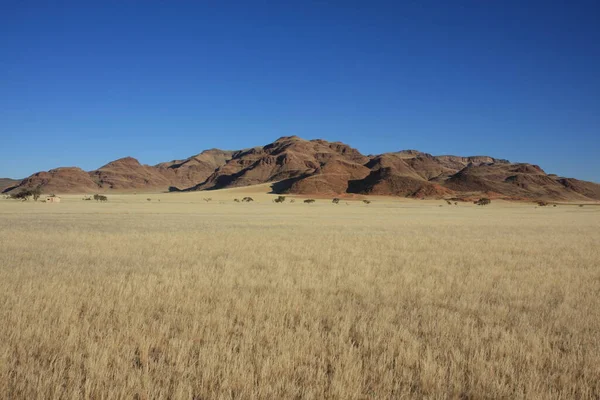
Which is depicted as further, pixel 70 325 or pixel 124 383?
pixel 70 325

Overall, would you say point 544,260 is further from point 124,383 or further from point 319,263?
point 124,383

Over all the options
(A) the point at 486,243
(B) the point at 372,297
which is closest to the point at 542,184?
(A) the point at 486,243

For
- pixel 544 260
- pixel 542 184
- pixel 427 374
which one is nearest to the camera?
pixel 427 374

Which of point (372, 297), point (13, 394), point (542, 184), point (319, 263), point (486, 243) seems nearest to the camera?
point (13, 394)

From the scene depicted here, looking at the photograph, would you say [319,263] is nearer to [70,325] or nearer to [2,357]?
[70,325]

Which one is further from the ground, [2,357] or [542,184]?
[542,184]

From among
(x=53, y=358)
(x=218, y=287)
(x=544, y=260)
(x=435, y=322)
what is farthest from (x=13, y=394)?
(x=544, y=260)

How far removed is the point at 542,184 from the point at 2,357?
227 m

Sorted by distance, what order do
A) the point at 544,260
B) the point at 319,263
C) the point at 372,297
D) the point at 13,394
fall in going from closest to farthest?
the point at 13,394 → the point at 372,297 → the point at 319,263 → the point at 544,260

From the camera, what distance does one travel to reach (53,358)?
4.80m

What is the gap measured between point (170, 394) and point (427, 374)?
285cm

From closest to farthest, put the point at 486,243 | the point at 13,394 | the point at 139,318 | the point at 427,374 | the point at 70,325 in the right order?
the point at 13,394 → the point at 427,374 → the point at 70,325 → the point at 139,318 → the point at 486,243

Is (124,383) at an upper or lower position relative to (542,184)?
lower

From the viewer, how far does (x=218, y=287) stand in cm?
896
